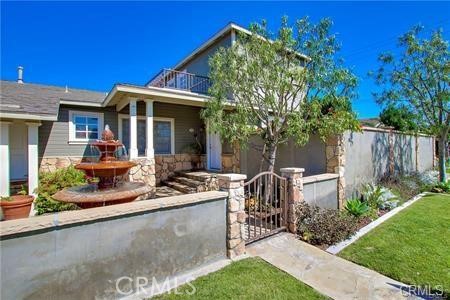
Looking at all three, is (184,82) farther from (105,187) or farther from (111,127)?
(105,187)

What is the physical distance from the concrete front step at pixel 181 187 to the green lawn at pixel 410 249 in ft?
18.7

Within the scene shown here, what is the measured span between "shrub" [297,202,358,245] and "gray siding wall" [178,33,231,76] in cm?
998

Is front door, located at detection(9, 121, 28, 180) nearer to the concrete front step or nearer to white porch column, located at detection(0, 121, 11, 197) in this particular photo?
white porch column, located at detection(0, 121, 11, 197)

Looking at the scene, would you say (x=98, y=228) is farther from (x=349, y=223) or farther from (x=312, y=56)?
(x=312, y=56)

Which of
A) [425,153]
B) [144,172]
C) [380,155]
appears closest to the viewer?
[144,172]

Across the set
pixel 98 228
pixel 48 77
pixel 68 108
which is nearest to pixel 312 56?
pixel 98 228

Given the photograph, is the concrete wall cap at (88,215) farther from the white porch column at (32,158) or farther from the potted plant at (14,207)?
the white porch column at (32,158)

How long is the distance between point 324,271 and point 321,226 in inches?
54.2

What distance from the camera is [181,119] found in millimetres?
11953

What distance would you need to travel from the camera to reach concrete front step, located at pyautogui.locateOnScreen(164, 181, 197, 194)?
29.9ft

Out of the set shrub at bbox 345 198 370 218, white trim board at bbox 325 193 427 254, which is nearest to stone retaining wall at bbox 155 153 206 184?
shrub at bbox 345 198 370 218

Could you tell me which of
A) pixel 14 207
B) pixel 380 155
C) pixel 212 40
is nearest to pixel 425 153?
pixel 380 155

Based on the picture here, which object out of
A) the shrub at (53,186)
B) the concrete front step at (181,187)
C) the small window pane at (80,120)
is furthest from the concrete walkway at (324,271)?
the small window pane at (80,120)

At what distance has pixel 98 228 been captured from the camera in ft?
9.48
